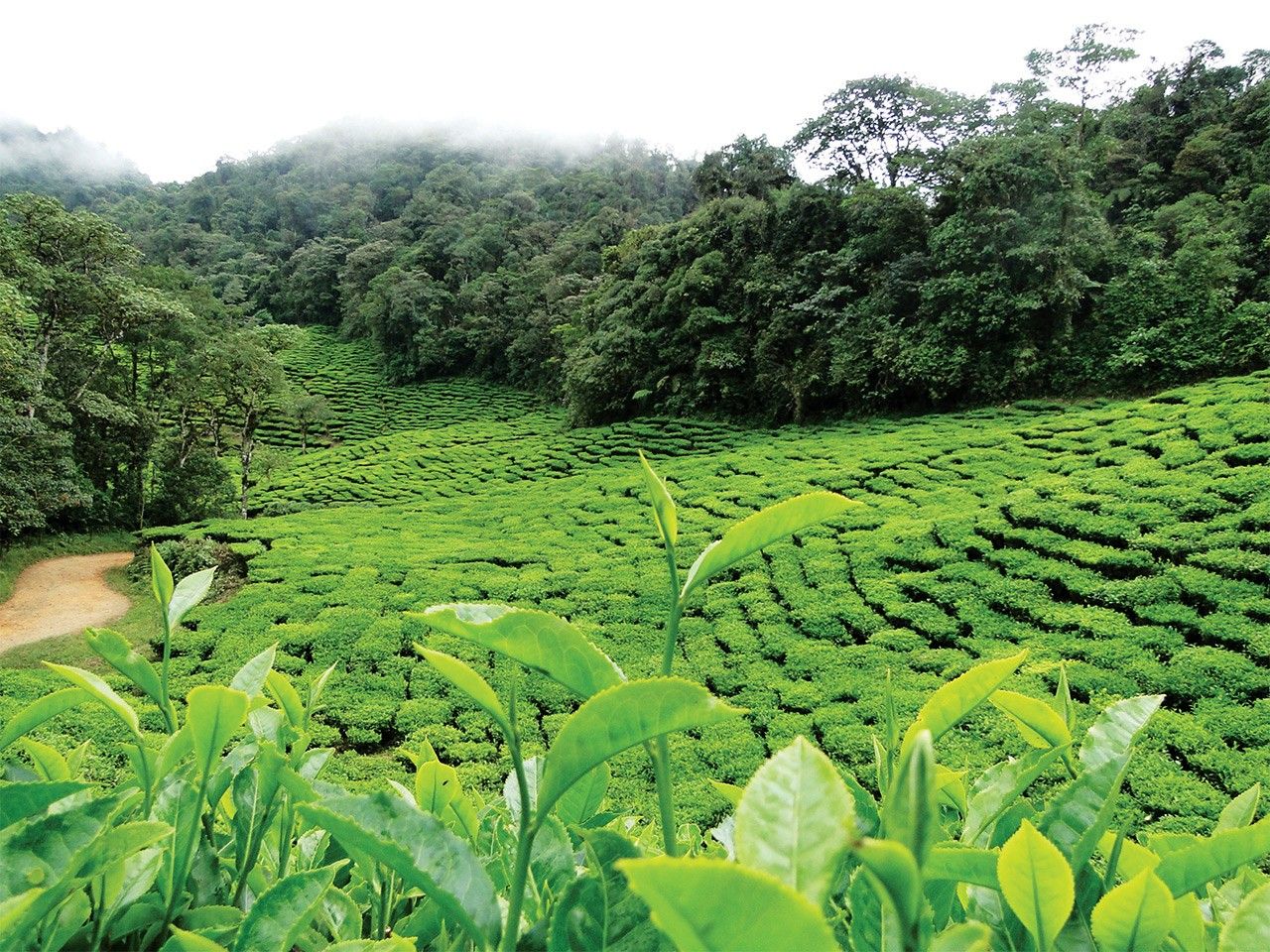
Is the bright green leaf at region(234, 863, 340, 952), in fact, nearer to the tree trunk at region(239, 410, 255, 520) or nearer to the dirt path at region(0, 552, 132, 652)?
the dirt path at region(0, 552, 132, 652)

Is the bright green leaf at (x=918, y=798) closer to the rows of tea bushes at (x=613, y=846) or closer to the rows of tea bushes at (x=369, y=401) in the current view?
the rows of tea bushes at (x=613, y=846)

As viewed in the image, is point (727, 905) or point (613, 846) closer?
point (727, 905)

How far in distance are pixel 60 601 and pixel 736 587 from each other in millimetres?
9118

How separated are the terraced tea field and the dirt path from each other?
167 centimetres

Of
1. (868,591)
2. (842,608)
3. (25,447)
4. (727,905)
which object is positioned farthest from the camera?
(25,447)

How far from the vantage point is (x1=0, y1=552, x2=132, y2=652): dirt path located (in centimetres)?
809

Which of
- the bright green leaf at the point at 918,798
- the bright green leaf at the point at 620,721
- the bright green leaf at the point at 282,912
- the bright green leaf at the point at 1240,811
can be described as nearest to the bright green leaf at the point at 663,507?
the bright green leaf at the point at 620,721

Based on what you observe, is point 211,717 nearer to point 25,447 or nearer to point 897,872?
point 897,872

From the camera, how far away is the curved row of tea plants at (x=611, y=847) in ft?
0.98

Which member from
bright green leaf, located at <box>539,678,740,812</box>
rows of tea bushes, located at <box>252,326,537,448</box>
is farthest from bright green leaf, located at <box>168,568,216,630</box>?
rows of tea bushes, located at <box>252,326,537,448</box>

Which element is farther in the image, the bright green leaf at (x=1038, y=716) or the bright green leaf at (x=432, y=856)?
the bright green leaf at (x=1038, y=716)

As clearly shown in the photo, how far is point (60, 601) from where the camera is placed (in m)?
9.37

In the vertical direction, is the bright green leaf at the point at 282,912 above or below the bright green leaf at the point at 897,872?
below

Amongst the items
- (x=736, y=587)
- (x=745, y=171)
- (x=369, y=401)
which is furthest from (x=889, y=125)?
(x=369, y=401)
